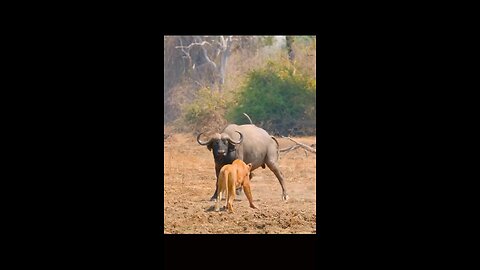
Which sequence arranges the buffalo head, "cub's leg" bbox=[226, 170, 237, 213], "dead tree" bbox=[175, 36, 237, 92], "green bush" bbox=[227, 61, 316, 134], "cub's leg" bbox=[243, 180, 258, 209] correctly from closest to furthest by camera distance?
"cub's leg" bbox=[226, 170, 237, 213], "cub's leg" bbox=[243, 180, 258, 209], the buffalo head, "green bush" bbox=[227, 61, 316, 134], "dead tree" bbox=[175, 36, 237, 92]

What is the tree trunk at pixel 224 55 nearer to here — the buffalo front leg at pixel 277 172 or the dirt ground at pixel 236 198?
the dirt ground at pixel 236 198

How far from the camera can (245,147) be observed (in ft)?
31.7

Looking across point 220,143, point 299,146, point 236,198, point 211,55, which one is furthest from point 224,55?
point 236,198

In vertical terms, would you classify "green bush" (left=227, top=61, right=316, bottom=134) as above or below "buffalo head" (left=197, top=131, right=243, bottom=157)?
above

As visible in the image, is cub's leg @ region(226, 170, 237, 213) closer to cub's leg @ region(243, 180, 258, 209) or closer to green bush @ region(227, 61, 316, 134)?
cub's leg @ region(243, 180, 258, 209)

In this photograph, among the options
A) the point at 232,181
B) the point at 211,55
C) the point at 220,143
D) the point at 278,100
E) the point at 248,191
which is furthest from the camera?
the point at 211,55

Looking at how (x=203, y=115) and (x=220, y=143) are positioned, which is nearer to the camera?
(x=220, y=143)

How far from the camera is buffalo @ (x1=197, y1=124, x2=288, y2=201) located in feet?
31.4

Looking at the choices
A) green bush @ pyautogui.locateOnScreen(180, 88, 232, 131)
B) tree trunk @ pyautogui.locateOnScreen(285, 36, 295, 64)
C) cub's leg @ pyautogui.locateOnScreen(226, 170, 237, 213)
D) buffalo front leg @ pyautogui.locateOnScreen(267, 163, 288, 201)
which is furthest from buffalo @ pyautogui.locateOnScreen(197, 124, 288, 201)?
tree trunk @ pyautogui.locateOnScreen(285, 36, 295, 64)

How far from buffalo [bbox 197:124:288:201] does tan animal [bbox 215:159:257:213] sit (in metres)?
0.20

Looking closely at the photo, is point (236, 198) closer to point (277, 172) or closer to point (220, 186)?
point (220, 186)

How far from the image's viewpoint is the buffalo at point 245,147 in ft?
31.4

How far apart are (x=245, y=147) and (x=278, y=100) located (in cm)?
A: 69

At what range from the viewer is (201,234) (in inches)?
367
